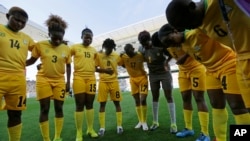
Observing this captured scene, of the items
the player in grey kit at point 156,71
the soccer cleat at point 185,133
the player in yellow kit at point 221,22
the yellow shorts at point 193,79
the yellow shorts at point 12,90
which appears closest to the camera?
the player in yellow kit at point 221,22

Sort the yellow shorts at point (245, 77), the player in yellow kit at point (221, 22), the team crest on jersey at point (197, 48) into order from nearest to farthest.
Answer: the player in yellow kit at point (221, 22) < the yellow shorts at point (245, 77) < the team crest on jersey at point (197, 48)

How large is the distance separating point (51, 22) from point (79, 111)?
1.67 meters

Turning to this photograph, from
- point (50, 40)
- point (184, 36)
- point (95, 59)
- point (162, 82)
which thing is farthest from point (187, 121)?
point (50, 40)

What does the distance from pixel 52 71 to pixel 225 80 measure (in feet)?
9.27

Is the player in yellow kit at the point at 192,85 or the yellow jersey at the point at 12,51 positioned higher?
the yellow jersey at the point at 12,51

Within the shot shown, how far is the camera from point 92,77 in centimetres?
496

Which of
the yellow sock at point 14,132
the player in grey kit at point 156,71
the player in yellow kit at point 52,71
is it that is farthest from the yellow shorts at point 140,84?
the yellow sock at point 14,132

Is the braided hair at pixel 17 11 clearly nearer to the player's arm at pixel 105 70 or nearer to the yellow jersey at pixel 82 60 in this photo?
the yellow jersey at pixel 82 60

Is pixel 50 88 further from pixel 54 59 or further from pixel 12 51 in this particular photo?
pixel 12 51

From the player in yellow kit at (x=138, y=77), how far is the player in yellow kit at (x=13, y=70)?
2275 millimetres

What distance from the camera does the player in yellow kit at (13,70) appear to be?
3404 millimetres

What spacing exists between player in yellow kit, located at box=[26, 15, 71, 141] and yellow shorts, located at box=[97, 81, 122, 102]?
0.91m

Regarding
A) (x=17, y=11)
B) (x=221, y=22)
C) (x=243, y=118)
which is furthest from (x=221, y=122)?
(x=17, y=11)

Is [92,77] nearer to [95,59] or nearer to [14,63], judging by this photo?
[95,59]
